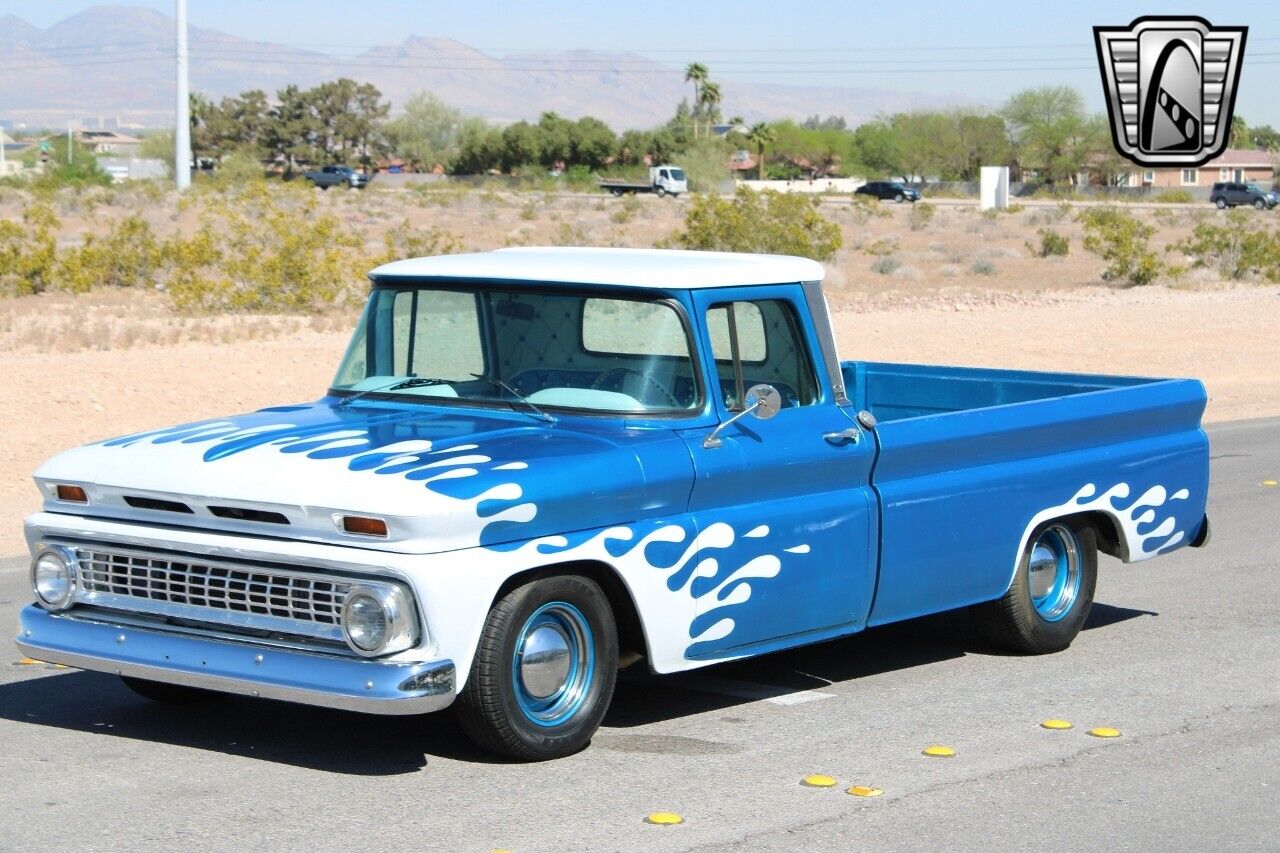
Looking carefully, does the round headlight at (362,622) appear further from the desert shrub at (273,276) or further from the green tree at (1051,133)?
the green tree at (1051,133)

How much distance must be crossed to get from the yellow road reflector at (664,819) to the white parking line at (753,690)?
162cm

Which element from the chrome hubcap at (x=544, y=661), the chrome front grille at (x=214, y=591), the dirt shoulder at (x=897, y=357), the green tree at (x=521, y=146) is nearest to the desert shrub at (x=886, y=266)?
the dirt shoulder at (x=897, y=357)

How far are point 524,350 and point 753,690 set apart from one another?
1679mm

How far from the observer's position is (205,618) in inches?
235

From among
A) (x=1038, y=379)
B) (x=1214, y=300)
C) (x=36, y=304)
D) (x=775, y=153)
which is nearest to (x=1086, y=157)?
Answer: (x=775, y=153)

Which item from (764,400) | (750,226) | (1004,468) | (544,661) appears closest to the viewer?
(544,661)

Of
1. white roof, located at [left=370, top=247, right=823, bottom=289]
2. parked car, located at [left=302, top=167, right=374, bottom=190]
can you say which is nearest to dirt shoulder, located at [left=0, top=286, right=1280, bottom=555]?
white roof, located at [left=370, top=247, right=823, bottom=289]

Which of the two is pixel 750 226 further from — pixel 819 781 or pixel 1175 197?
pixel 1175 197

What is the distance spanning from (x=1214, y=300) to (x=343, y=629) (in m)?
29.6

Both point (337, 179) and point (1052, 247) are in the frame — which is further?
point (337, 179)

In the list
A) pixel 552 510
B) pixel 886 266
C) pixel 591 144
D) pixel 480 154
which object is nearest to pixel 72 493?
pixel 552 510

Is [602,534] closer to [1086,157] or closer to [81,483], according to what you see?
[81,483]

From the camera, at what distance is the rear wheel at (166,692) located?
22.4 ft

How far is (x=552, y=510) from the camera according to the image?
593 cm
